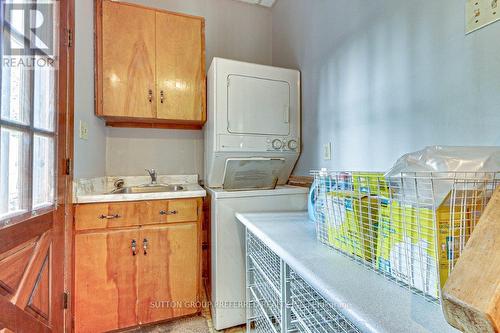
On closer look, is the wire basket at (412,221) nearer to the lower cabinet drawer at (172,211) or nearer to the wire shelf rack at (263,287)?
the wire shelf rack at (263,287)

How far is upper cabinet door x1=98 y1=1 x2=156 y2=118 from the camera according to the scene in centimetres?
180

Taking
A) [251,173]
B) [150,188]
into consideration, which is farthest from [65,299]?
[251,173]

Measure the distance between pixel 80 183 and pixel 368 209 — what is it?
1.69 m

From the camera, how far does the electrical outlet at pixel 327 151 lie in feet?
5.26

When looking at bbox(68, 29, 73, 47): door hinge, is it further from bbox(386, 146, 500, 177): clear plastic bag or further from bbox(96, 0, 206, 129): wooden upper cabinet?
bbox(386, 146, 500, 177): clear plastic bag

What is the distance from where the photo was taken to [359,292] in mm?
602

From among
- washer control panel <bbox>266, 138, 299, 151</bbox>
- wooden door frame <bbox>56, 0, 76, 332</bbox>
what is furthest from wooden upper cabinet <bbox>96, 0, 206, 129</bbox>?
washer control panel <bbox>266, 138, 299, 151</bbox>

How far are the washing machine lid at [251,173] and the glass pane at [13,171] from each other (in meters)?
1.12

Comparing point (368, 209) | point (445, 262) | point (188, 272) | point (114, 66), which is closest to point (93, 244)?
point (188, 272)

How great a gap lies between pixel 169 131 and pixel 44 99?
113 cm

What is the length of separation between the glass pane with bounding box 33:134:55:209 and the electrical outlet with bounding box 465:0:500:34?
1.86 m

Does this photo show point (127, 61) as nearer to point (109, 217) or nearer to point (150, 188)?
point (150, 188)

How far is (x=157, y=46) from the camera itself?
1.91 m

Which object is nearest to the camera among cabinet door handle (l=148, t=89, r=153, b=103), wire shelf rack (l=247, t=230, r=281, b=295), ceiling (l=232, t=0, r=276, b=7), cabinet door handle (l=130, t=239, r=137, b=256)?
wire shelf rack (l=247, t=230, r=281, b=295)
